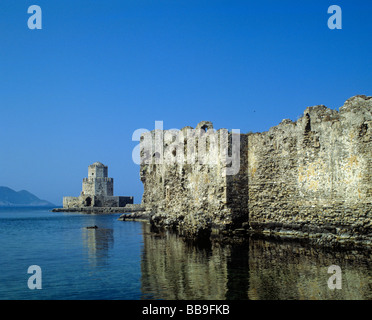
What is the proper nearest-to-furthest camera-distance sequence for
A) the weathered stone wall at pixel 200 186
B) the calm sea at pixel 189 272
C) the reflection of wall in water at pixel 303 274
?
the reflection of wall in water at pixel 303 274 → the calm sea at pixel 189 272 → the weathered stone wall at pixel 200 186

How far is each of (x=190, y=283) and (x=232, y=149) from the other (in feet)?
28.8

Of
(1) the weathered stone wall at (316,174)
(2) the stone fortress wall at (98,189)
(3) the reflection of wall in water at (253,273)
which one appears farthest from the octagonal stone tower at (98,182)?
(3) the reflection of wall in water at (253,273)

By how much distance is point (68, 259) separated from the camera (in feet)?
46.2

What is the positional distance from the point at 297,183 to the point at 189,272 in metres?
6.83

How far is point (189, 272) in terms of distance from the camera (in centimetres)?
1105

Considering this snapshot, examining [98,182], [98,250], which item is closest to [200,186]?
[98,250]

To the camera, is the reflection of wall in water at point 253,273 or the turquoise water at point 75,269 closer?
the reflection of wall in water at point 253,273

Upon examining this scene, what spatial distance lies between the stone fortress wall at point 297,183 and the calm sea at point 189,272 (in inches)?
53.2

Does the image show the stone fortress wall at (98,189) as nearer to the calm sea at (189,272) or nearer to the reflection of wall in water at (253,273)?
the calm sea at (189,272)

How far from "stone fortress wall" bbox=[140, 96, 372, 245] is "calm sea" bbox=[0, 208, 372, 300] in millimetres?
1352

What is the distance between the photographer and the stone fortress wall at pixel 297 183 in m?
13.5

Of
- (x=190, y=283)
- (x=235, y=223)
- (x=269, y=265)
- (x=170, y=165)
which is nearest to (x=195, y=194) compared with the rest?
(x=235, y=223)
